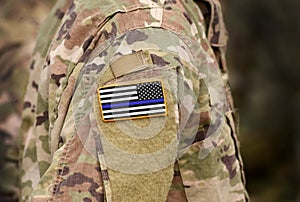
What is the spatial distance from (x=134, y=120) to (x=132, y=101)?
0.03 m

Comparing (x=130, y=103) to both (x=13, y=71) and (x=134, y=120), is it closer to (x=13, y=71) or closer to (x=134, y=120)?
(x=134, y=120)

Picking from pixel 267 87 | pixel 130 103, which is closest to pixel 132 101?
pixel 130 103

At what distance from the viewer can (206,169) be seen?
1.50 metres

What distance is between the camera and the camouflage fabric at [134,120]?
1373 millimetres

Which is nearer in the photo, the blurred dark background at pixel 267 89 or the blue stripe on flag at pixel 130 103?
the blue stripe on flag at pixel 130 103

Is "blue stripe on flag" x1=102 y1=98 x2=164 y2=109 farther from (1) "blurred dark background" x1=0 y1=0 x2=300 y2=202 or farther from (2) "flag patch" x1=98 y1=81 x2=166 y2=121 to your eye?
(1) "blurred dark background" x1=0 y1=0 x2=300 y2=202

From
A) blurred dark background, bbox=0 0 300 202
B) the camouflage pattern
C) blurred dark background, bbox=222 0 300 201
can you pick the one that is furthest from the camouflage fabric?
Result: blurred dark background, bbox=222 0 300 201

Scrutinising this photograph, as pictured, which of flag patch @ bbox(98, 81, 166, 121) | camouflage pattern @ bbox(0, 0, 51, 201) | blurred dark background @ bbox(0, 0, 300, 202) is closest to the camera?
flag patch @ bbox(98, 81, 166, 121)

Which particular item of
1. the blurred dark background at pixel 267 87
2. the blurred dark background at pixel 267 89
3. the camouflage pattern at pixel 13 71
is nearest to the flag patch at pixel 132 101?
the camouflage pattern at pixel 13 71

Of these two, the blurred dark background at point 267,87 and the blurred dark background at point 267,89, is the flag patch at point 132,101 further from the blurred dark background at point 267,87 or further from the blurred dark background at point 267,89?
the blurred dark background at point 267,87

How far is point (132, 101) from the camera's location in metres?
1.38

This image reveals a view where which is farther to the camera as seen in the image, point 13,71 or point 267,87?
point 267,87

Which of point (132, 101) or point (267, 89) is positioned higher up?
point (132, 101)

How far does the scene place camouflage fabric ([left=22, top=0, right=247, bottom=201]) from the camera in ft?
4.50
